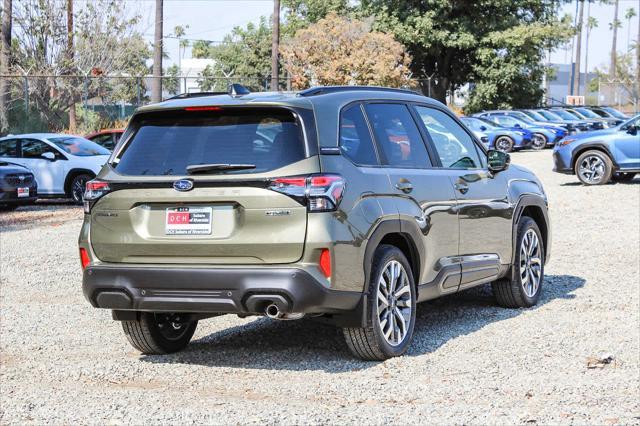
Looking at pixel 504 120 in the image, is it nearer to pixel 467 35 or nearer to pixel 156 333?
pixel 467 35

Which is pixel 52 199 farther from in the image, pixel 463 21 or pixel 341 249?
pixel 463 21

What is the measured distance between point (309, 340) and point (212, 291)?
1.76 metres

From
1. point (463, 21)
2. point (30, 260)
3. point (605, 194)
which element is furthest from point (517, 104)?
point (30, 260)

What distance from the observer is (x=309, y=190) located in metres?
6.78

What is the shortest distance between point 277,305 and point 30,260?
776cm

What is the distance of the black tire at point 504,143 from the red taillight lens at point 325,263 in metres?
34.4

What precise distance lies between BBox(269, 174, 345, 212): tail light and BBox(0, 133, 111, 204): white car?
1624 cm

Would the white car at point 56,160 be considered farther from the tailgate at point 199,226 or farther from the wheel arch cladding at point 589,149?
the tailgate at point 199,226

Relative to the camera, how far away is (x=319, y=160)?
272 inches

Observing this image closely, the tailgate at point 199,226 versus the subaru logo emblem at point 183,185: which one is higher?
the subaru logo emblem at point 183,185

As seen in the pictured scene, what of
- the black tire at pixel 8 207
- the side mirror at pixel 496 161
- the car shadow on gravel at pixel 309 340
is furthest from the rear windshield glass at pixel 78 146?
the side mirror at pixel 496 161

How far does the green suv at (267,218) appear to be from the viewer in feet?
22.4

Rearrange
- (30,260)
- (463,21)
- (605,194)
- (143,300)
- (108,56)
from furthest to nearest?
(463,21) < (108,56) < (605,194) < (30,260) < (143,300)

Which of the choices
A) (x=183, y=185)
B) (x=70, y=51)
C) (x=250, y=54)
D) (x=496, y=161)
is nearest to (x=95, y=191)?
(x=183, y=185)
